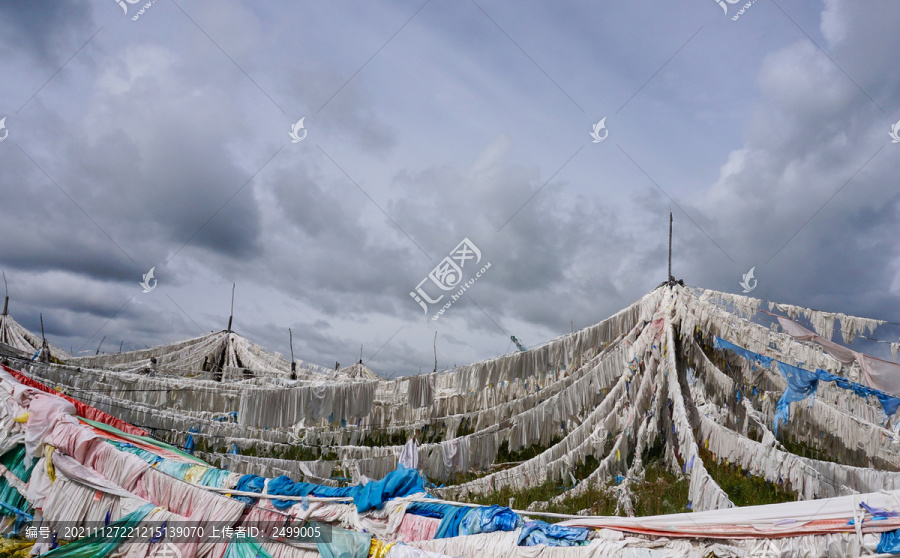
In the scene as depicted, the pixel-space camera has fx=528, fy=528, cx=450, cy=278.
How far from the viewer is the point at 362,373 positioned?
3969 centimetres

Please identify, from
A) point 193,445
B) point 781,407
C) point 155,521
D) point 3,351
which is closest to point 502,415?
point 781,407

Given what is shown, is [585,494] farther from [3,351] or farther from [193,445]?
[3,351]

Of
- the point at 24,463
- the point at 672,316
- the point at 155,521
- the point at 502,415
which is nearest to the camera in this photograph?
the point at 155,521

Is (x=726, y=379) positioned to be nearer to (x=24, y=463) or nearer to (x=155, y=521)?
(x=155, y=521)

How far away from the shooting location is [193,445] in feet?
55.3

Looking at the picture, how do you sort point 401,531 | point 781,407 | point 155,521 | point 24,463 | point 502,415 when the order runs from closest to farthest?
1. point 401,531
2. point 155,521
3. point 24,463
4. point 781,407
5. point 502,415

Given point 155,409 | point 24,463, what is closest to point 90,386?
point 155,409

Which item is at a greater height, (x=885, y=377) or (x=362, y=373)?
(x=362, y=373)

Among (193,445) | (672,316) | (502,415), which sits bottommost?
(193,445)

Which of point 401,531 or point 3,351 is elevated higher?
point 3,351

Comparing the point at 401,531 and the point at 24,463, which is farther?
the point at 24,463

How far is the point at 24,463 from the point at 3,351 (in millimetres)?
8073

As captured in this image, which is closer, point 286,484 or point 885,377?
point 286,484

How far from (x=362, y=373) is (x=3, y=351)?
25871 mm
